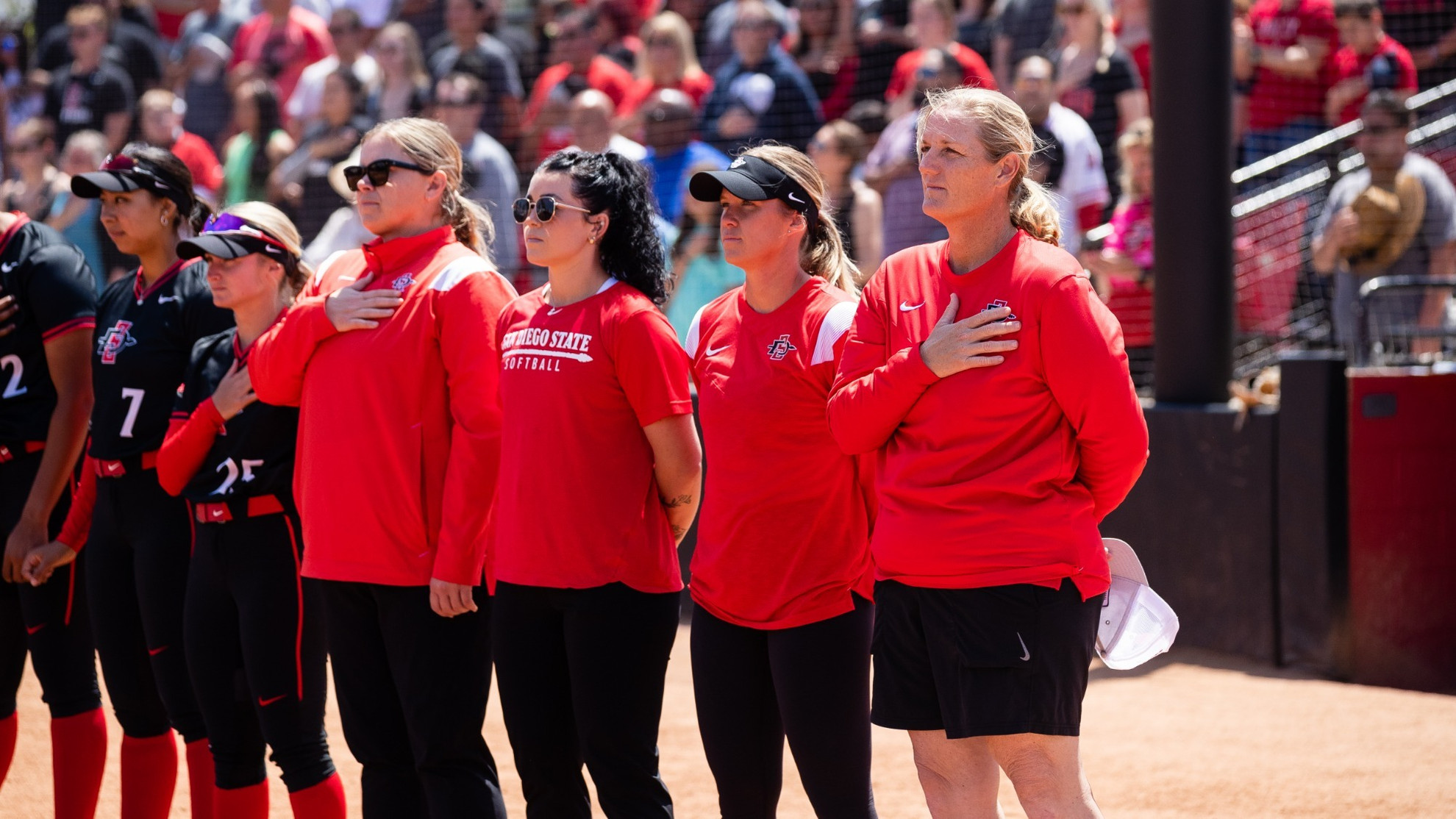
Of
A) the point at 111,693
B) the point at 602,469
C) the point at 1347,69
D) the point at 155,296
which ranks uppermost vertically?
the point at 1347,69

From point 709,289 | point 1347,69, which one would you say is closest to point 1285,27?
point 1347,69

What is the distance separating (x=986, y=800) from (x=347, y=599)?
152 centimetres

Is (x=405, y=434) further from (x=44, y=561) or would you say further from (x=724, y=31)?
(x=724, y=31)

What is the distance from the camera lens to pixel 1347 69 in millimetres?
8148

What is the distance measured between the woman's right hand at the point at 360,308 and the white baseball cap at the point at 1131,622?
1717 mm

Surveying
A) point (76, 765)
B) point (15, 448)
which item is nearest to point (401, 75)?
point (15, 448)

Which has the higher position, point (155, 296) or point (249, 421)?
point (155, 296)

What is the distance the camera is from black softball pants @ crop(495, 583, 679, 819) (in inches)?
131

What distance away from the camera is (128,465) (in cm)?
411

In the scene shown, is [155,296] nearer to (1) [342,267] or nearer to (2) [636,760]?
(1) [342,267]

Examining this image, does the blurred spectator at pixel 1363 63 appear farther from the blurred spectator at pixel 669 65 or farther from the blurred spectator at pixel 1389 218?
the blurred spectator at pixel 669 65

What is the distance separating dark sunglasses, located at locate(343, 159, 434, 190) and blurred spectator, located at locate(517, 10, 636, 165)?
5.91 m

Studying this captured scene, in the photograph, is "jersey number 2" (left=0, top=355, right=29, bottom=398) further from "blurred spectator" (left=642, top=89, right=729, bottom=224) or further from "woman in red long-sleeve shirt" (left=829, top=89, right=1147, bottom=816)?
"blurred spectator" (left=642, top=89, right=729, bottom=224)

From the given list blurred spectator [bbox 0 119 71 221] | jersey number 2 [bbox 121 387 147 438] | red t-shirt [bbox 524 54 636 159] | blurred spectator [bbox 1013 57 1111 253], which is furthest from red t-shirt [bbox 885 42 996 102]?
blurred spectator [bbox 0 119 71 221]
